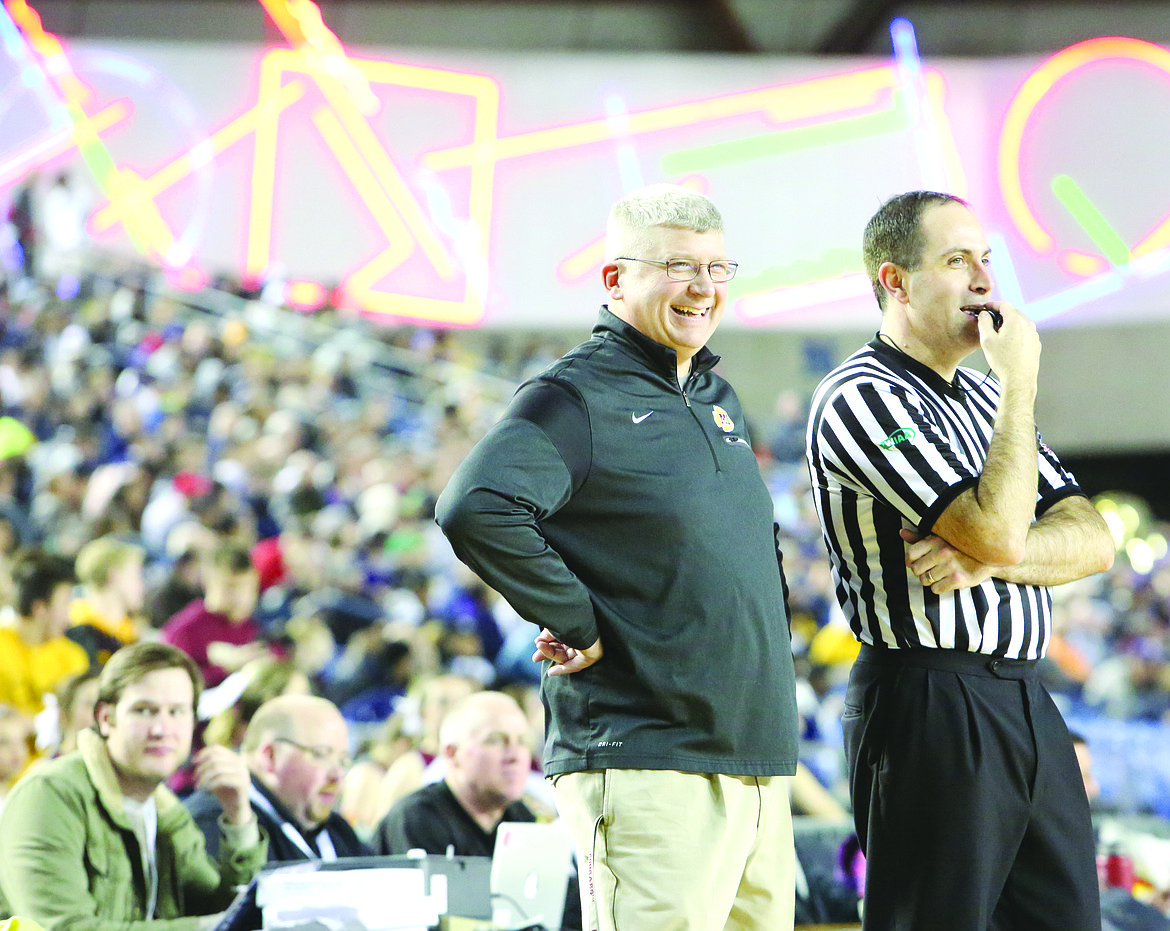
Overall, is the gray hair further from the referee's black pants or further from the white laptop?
the white laptop

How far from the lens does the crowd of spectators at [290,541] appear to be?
Answer: 4531mm

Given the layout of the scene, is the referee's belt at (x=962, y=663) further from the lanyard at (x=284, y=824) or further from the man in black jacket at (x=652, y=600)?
the lanyard at (x=284, y=824)

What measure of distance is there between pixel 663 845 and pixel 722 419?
0.69 meters

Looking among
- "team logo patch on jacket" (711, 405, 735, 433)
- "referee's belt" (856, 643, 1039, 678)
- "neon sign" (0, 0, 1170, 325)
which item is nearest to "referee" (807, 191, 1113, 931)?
"referee's belt" (856, 643, 1039, 678)

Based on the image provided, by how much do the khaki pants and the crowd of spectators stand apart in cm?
200

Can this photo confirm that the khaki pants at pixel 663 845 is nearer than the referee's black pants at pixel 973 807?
Yes

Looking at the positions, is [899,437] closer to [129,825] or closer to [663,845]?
[663,845]

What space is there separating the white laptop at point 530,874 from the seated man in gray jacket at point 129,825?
2.03 ft

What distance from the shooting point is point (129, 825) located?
9.61 feet

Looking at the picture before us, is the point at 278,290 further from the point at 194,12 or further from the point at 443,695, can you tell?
the point at 443,695

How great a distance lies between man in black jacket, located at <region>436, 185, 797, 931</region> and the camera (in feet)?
5.99

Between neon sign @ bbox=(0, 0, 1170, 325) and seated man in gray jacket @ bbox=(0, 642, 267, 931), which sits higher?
neon sign @ bbox=(0, 0, 1170, 325)

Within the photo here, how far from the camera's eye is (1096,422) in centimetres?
1539

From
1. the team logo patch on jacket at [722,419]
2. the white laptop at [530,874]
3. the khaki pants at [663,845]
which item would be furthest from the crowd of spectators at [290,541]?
the team logo patch on jacket at [722,419]
